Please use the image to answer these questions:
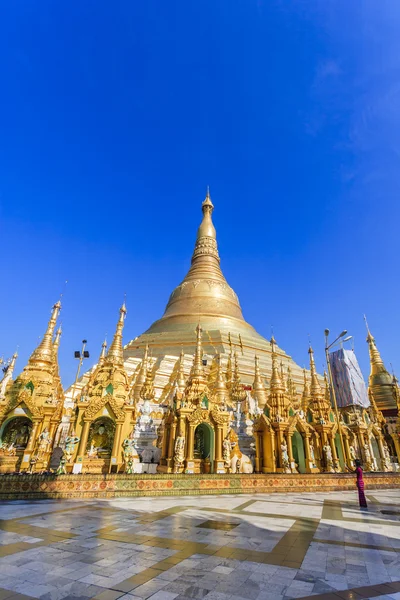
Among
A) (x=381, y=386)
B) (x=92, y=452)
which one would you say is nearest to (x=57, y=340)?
(x=92, y=452)

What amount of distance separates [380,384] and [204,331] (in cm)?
2261

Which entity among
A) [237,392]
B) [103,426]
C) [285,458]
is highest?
[237,392]

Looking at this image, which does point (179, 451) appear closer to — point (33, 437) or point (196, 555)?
point (33, 437)

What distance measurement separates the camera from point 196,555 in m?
4.75

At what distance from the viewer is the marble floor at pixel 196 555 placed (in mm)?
3520

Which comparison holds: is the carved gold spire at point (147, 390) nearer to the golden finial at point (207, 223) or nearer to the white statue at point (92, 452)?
the white statue at point (92, 452)

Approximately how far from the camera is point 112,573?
12.9 ft

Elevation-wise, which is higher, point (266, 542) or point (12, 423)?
point (12, 423)

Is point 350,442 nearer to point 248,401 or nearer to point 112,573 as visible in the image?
point 248,401

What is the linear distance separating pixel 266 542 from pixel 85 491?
786 cm

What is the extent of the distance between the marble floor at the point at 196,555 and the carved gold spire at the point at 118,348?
9.91 meters

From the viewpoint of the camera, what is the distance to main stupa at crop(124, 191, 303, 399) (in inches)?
1328

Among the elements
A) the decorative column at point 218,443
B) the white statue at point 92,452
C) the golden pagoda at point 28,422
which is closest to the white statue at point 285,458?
the decorative column at point 218,443

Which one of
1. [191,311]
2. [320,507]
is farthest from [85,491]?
[191,311]
